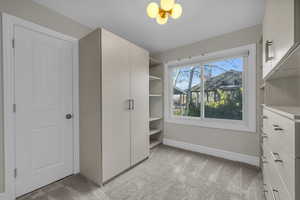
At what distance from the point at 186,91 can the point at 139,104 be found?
1.43 metres

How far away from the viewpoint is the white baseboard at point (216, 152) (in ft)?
7.42

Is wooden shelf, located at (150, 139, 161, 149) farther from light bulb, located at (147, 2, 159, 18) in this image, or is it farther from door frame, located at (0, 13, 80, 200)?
light bulb, located at (147, 2, 159, 18)

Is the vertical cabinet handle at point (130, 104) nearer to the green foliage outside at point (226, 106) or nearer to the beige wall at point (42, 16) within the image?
the beige wall at point (42, 16)

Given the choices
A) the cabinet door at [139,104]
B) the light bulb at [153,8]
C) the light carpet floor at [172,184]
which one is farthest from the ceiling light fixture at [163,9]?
the light carpet floor at [172,184]

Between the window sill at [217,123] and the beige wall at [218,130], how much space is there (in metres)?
0.07

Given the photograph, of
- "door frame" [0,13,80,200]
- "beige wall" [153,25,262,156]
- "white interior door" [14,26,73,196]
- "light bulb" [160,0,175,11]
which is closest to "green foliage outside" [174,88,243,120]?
"beige wall" [153,25,262,156]

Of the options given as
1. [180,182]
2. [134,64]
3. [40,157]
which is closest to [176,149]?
[180,182]

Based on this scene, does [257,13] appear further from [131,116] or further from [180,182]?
[180,182]

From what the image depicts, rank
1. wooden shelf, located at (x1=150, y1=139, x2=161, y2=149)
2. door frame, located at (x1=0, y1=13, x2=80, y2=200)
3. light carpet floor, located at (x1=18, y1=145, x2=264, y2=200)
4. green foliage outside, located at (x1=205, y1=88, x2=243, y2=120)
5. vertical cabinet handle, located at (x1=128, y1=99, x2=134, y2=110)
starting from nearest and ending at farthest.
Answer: door frame, located at (x1=0, y1=13, x2=80, y2=200) < light carpet floor, located at (x1=18, y1=145, x2=264, y2=200) < vertical cabinet handle, located at (x1=128, y1=99, x2=134, y2=110) < green foliage outside, located at (x1=205, y1=88, x2=243, y2=120) < wooden shelf, located at (x1=150, y1=139, x2=161, y2=149)

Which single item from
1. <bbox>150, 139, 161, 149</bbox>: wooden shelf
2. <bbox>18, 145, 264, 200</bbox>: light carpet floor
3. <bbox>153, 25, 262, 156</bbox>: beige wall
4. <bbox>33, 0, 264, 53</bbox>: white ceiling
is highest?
<bbox>33, 0, 264, 53</bbox>: white ceiling

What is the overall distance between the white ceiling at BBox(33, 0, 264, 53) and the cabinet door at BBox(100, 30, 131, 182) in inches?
15.7

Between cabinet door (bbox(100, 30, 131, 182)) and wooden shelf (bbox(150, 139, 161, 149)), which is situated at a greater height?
cabinet door (bbox(100, 30, 131, 182))

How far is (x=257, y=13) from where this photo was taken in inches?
75.3

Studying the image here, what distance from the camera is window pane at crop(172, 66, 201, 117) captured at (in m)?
3.05
